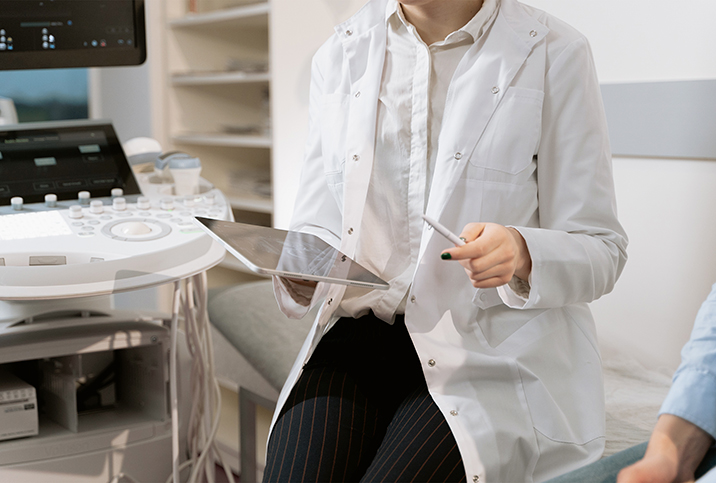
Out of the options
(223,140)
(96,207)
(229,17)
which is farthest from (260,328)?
(229,17)

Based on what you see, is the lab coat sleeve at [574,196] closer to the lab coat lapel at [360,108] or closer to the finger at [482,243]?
the finger at [482,243]

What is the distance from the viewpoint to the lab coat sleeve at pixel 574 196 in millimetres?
774

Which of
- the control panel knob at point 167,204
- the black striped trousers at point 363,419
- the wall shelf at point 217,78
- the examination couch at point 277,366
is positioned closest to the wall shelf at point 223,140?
the wall shelf at point 217,78

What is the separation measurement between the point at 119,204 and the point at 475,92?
0.63 m

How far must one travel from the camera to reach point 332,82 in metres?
1.00

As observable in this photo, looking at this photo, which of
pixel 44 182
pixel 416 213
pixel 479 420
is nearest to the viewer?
pixel 479 420

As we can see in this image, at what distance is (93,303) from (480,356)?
733 millimetres

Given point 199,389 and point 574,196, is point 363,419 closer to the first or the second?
point 574,196

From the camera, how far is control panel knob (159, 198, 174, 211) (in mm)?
1151

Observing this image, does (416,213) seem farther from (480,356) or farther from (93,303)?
(93,303)

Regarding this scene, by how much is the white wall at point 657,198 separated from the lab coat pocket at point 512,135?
1.90ft

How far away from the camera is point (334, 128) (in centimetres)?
Result: 98

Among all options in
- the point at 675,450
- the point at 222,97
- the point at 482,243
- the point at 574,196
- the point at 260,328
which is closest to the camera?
the point at 675,450

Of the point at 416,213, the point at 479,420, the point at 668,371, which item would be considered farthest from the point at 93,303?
the point at 668,371
